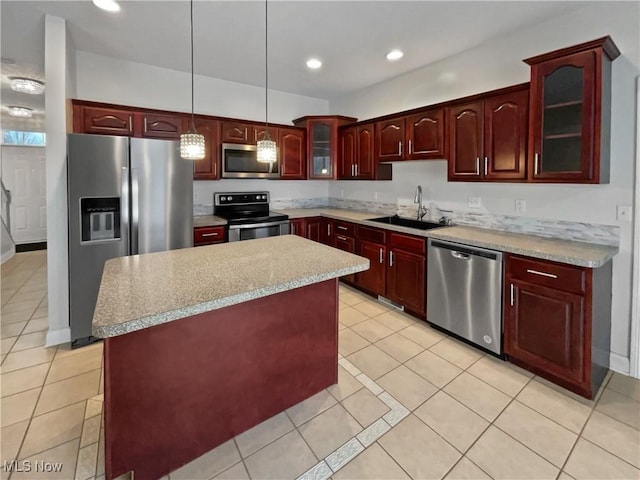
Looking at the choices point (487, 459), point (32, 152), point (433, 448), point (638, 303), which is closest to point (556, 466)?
point (487, 459)

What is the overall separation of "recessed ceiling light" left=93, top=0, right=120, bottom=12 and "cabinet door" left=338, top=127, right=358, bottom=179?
278 cm

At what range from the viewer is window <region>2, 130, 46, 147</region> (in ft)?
19.8

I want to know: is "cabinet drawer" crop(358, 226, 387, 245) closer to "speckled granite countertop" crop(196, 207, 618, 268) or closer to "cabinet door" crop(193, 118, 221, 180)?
"speckled granite countertop" crop(196, 207, 618, 268)

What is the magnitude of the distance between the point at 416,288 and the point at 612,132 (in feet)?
6.38

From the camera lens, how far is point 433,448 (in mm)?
1730

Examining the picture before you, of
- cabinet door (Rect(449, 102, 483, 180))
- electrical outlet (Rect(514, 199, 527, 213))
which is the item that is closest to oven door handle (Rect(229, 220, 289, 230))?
cabinet door (Rect(449, 102, 483, 180))

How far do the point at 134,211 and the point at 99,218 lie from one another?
29cm

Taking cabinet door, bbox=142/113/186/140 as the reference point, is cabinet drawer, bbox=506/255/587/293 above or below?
below

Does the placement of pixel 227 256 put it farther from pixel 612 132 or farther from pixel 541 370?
pixel 612 132

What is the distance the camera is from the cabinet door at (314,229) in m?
4.45

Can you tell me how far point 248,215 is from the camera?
420 centimetres

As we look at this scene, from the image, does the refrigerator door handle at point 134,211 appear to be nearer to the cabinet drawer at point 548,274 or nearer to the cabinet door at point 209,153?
the cabinet door at point 209,153

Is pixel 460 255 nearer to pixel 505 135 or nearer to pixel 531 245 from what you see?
pixel 531 245

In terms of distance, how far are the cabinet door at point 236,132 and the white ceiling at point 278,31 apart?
63cm
